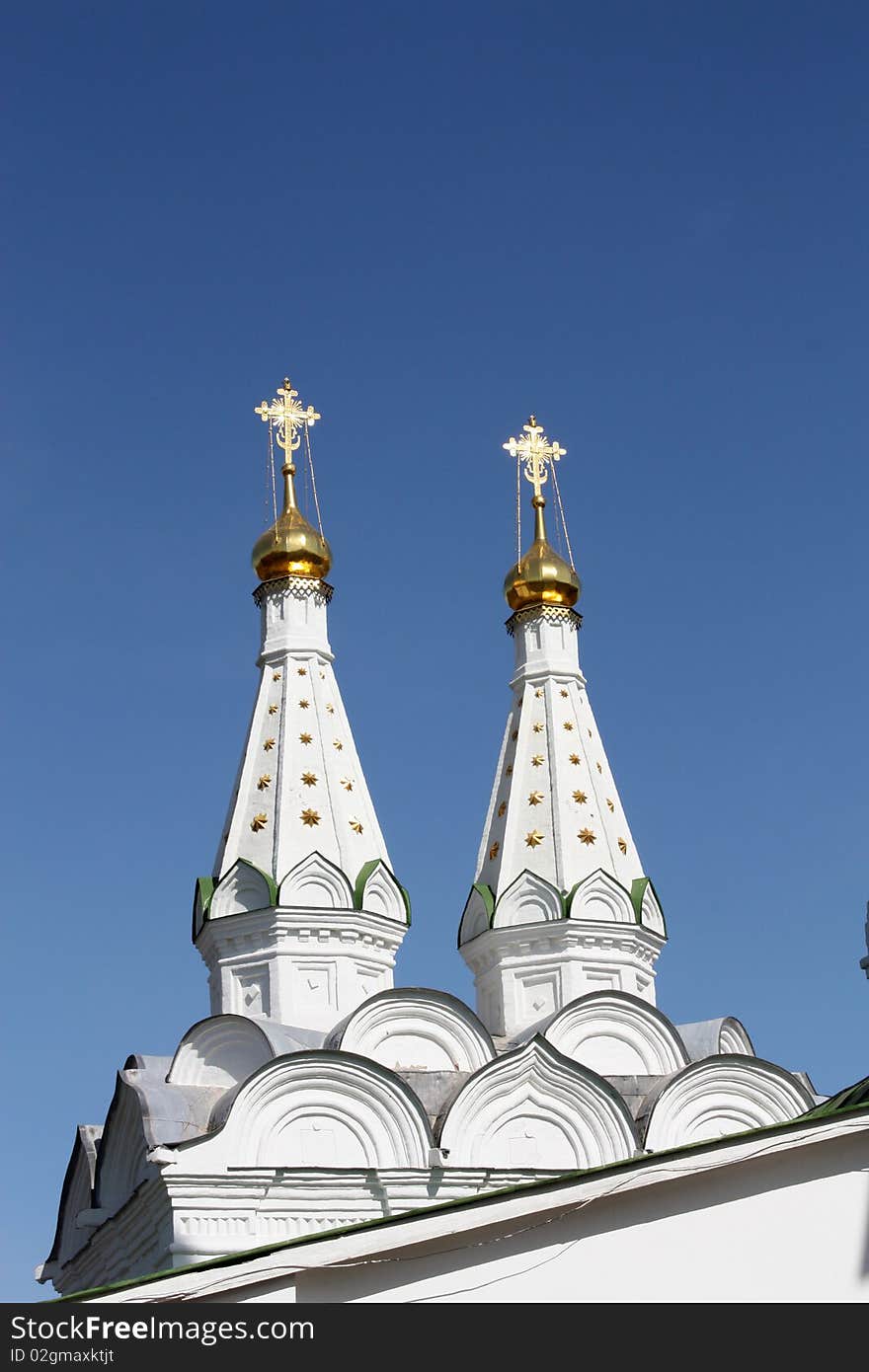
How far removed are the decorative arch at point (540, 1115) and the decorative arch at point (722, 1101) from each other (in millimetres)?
355

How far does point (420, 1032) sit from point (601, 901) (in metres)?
2.51

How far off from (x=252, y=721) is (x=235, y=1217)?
17.1ft

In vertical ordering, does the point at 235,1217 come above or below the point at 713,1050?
below

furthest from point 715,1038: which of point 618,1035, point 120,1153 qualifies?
point 120,1153

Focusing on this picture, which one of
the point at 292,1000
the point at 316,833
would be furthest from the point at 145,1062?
the point at 316,833

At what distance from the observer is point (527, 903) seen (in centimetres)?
1653

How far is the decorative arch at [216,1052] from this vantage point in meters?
14.4

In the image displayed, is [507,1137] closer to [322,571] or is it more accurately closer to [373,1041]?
[373,1041]

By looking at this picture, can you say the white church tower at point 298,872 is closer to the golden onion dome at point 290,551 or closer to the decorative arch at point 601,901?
the golden onion dome at point 290,551

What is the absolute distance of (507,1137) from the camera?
14.1m

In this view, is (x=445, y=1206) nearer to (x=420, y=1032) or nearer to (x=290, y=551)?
(x=420, y=1032)

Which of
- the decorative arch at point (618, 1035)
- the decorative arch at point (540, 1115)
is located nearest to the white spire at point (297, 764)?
the decorative arch at point (618, 1035)

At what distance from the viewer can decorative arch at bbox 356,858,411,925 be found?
626 inches

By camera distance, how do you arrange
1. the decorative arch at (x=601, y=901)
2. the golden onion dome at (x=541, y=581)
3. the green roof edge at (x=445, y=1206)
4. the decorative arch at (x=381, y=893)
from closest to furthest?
the green roof edge at (x=445, y=1206)
the decorative arch at (x=381, y=893)
the decorative arch at (x=601, y=901)
the golden onion dome at (x=541, y=581)
